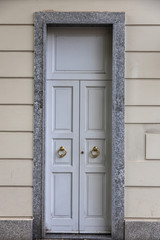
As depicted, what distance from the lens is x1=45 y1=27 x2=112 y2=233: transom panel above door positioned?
14.4 ft

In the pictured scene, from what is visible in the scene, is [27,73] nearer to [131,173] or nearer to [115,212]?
[131,173]

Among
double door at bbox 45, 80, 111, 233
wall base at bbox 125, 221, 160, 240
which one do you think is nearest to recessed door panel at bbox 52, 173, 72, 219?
double door at bbox 45, 80, 111, 233

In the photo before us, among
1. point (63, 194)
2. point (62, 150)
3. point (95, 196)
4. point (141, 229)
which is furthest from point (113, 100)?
point (141, 229)

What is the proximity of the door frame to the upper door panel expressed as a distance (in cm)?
19

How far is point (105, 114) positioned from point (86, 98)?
1.30 feet

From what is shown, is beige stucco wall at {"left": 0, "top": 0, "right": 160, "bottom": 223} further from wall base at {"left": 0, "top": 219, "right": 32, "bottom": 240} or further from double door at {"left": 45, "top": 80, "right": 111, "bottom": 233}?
double door at {"left": 45, "top": 80, "right": 111, "bottom": 233}

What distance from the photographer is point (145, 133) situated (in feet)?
13.8

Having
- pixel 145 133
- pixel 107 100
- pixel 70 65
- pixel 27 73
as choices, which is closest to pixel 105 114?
pixel 107 100

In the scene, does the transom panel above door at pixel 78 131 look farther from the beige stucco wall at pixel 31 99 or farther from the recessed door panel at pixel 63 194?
the beige stucco wall at pixel 31 99

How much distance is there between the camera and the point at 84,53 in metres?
4.38

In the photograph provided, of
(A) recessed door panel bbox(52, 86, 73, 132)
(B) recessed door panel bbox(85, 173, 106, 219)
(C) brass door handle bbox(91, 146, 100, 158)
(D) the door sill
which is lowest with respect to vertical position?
(D) the door sill

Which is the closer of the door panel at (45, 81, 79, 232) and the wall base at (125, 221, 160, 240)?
the wall base at (125, 221, 160, 240)

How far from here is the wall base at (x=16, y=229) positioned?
4.18 m

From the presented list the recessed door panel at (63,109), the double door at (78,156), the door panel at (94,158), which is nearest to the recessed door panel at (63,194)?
the double door at (78,156)
